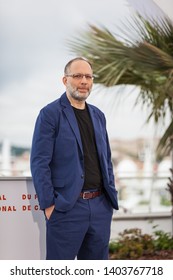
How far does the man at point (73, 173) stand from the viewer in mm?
2309

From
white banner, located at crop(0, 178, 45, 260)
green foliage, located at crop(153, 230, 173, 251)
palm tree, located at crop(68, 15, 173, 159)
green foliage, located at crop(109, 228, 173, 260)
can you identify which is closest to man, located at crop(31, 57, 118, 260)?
→ white banner, located at crop(0, 178, 45, 260)

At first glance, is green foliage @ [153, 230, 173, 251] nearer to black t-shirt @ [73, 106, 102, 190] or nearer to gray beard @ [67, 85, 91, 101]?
black t-shirt @ [73, 106, 102, 190]

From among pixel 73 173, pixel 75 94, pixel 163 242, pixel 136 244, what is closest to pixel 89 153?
pixel 73 173

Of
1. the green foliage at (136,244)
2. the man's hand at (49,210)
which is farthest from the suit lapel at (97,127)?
the green foliage at (136,244)

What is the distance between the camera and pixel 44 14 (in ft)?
16.0

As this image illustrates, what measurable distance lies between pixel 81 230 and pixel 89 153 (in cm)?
36

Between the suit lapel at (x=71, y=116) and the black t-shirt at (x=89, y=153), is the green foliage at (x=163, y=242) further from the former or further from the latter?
the suit lapel at (x=71, y=116)

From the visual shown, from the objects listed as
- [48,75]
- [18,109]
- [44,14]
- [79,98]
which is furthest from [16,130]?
[79,98]

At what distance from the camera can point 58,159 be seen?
2.35m

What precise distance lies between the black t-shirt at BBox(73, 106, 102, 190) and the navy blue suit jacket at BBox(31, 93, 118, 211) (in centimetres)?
3

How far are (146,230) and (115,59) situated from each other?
1.83 meters

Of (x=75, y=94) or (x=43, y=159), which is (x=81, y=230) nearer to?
(x=43, y=159)

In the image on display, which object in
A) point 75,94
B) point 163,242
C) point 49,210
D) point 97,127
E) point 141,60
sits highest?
point 141,60
